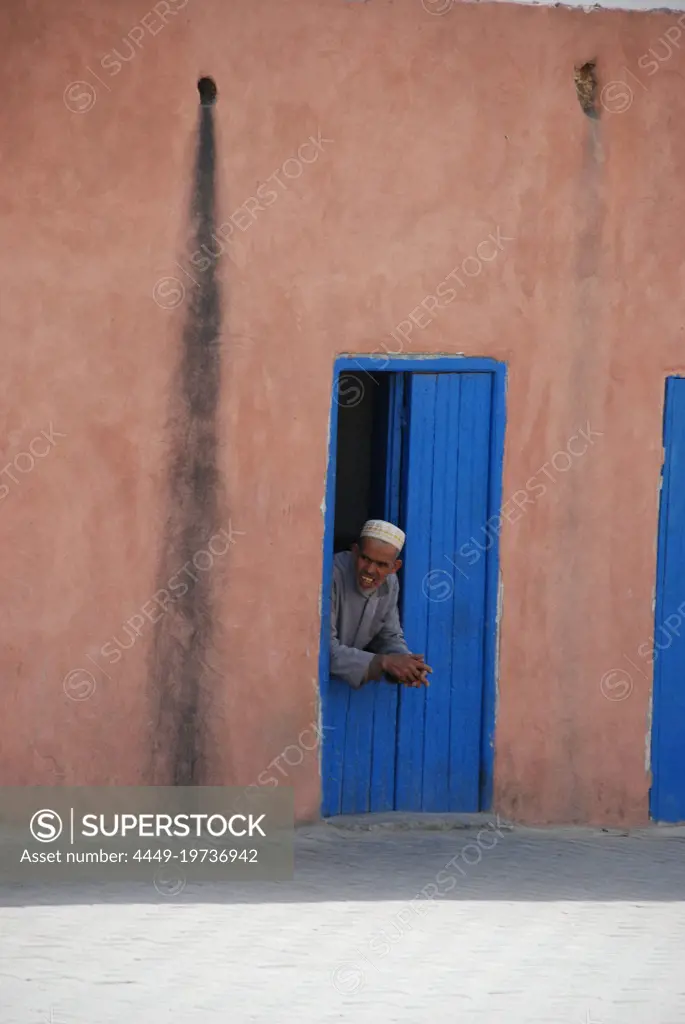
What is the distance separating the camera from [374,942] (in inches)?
247

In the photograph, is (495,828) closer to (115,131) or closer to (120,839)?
(120,839)

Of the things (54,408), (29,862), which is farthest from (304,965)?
(54,408)

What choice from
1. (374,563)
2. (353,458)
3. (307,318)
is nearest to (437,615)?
(374,563)

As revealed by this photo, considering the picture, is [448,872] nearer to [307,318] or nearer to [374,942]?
[374,942]

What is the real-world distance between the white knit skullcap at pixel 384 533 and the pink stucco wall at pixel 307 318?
0.25m

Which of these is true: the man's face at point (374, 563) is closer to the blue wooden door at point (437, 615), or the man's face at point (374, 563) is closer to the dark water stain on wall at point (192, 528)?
the blue wooden door at point (437, 615)

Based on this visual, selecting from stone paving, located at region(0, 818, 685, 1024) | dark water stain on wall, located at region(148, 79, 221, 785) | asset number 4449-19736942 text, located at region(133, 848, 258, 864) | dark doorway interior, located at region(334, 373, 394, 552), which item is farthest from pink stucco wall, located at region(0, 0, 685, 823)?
dark doorway interior, located at region(334, 373, 394, 552)

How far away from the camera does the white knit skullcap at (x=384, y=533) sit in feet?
25.5

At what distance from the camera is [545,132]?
8016mm

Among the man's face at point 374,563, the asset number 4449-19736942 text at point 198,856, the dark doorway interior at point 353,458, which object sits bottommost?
the asset number 4449-19736942 text at point 198,856

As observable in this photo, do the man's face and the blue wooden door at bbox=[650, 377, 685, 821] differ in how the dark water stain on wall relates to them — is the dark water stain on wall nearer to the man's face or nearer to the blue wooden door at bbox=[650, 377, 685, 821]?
the man's face

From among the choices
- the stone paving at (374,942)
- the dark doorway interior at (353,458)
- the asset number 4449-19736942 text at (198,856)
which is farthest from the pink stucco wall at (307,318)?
the dark doorway interior at (353,458)

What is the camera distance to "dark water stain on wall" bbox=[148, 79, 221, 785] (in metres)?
7.61

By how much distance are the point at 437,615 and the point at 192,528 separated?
125cm
